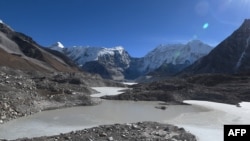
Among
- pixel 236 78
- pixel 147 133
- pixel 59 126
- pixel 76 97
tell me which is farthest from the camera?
pixel 236 78

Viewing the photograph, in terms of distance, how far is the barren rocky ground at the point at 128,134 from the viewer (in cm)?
2452

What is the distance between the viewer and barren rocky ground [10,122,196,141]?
80.4ft

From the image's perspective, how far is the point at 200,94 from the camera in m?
78.6

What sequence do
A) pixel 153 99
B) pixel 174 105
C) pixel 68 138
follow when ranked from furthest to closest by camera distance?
pixel 153 99 → pixel 174 105 → pixel 68 138

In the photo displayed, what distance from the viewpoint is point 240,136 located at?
1393 cm

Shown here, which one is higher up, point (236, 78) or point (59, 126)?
point (236, 78)

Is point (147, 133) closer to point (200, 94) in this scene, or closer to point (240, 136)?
point (240, 136)

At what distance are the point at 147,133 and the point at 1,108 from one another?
19.0 metres

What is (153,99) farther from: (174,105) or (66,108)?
(66,108)

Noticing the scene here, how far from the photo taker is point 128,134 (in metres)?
26.0

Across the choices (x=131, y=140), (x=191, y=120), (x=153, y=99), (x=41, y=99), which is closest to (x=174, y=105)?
(x=153, y=99)

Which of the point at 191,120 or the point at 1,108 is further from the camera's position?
the point at 191,120

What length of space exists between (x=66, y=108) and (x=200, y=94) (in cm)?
3831

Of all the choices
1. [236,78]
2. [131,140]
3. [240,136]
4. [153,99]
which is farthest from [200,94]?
[240,136]
